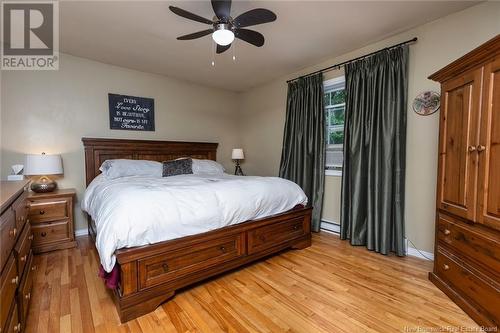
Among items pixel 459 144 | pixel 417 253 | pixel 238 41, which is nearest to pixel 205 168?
pixel 238 41

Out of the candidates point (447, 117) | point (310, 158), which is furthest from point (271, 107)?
point (447, 117)

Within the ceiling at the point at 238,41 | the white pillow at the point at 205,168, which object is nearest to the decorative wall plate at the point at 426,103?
the ceiling at the point at 238,41

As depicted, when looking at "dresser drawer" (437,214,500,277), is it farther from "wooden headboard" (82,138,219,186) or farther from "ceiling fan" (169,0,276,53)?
"wooden headboard" (82,138,219,186)

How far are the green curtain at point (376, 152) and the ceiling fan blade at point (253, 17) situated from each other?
1524 mm

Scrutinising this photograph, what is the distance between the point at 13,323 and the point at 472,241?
109 inches

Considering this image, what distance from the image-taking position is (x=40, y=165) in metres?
2.76

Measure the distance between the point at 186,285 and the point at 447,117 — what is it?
2473mm

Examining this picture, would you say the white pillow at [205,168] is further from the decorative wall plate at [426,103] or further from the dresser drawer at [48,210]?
the decorative wall plate at [426,103]

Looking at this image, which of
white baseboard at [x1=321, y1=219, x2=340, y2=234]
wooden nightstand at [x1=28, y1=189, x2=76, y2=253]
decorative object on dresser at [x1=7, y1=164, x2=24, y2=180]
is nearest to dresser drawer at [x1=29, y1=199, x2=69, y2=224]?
wooden nightstand at [x1=28, y1=189, x2=76, y2=253]

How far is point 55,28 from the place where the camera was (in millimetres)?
2525

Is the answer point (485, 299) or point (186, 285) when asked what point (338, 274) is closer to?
point (485, 299)

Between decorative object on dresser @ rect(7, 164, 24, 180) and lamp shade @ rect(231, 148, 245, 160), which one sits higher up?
lamp shade @ rect(231, 148, 245, 160)

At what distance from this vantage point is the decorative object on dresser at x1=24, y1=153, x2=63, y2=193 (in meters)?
2.73

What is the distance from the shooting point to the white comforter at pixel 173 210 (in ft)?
5.31
